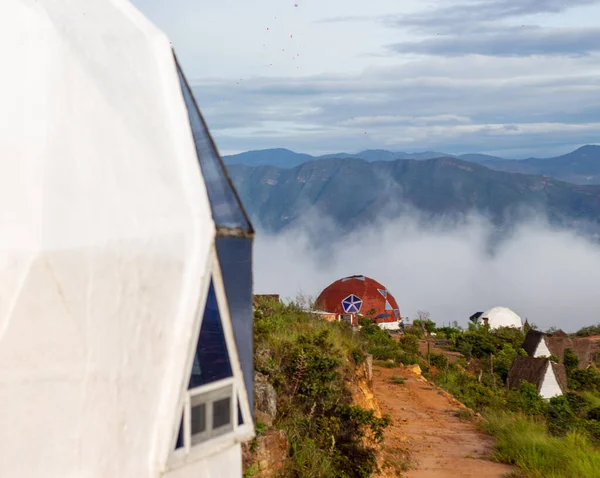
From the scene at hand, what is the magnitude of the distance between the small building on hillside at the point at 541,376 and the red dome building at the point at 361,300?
1220cm

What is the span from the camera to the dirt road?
474 inches

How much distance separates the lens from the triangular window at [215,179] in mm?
6496

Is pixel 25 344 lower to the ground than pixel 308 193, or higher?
lower

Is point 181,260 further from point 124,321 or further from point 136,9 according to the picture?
point 136,9

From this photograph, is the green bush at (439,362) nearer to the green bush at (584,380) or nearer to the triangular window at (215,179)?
the green bush at (584,380)

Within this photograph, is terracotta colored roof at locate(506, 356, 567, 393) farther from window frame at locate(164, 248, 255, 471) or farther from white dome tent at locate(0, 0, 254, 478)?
white dome tent at locate(0, 0, 254, 478)

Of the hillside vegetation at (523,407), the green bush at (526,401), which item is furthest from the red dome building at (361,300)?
the green bush at (526,401)

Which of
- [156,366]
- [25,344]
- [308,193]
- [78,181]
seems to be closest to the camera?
[25,344]

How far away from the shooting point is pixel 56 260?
504cm

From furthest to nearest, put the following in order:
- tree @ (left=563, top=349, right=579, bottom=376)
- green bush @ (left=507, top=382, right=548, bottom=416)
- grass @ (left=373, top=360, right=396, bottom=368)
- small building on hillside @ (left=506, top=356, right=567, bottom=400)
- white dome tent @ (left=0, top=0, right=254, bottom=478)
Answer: tree @ (left=563, top=349, right=579, bottom=376), small building on hillside @ (left=506, top=356, right=567, bottom=400), grass @ (left=373, top=360, right=396, bottom=368), green bush @ (left=507, top=382, right=548, bottom=416), white dome tent @ (left=0, top=0, right=254, bottom=478)

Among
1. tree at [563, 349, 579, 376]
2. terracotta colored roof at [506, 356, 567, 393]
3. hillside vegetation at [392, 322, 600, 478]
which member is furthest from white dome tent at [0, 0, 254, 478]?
tree at [563, 349, 579, 376]

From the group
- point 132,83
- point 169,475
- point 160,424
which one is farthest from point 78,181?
point 169,475

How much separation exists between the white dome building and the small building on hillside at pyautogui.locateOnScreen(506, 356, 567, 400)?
59.1 ft

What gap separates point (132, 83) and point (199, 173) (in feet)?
3.09
